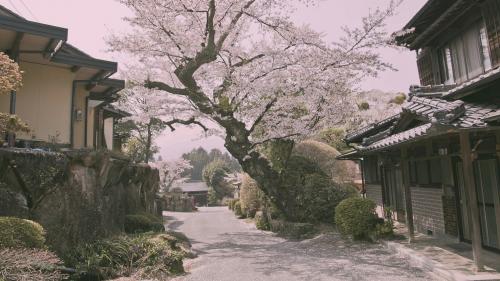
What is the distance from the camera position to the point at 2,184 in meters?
8.22

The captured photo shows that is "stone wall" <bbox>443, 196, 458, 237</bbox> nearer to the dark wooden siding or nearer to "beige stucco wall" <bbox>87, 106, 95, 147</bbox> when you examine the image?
the dark wooden siding

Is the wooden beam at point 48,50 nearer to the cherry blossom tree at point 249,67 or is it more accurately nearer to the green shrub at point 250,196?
the cherry blossom tree at point 249,67

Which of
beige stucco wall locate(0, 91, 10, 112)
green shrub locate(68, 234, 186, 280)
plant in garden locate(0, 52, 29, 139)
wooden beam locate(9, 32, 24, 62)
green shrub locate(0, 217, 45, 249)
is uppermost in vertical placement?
wooden beam locate(9, 32, 24, 62)

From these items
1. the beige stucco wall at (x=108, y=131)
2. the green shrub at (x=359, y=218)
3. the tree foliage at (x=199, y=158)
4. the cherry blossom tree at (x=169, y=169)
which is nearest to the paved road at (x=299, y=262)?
the green shrub at (x=359, y=218)

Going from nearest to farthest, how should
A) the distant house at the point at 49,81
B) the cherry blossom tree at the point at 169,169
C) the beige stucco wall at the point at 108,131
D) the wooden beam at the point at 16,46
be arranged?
the wooden beam at the point at 16,46
the distant house at the point at 49,81
the beige stucco wall at the point at 108,131
the cherry blossom tree at the point at 169,169

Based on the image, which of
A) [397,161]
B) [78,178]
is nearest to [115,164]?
[78,178]

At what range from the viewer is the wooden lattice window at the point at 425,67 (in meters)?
12.6

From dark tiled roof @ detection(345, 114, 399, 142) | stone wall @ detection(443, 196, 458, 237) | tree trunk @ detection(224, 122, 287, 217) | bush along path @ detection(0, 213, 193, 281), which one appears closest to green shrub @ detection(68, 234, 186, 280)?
bush along path @ detection(0, 213, 193, 281)

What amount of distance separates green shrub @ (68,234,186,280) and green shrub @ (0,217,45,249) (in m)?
1.58

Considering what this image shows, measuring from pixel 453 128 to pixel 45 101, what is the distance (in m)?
11.4

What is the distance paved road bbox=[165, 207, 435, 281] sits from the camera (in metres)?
7.88

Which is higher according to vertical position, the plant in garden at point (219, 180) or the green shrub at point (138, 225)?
the plant in garden at point (219, 180)

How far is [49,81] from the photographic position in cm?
1175

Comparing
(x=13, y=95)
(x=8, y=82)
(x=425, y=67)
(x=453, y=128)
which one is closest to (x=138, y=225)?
(x=13, y=95)
